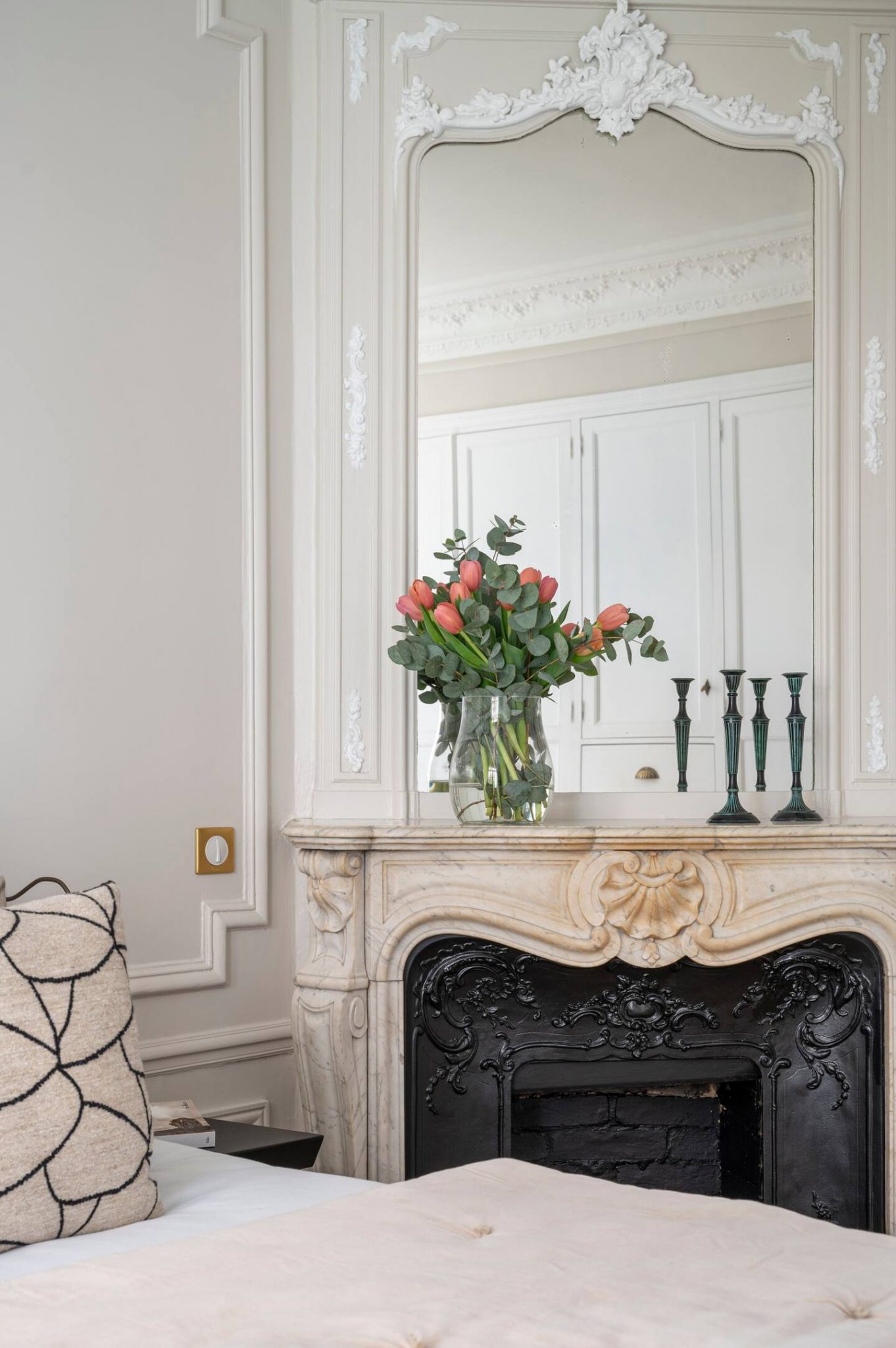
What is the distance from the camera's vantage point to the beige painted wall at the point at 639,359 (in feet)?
9.43

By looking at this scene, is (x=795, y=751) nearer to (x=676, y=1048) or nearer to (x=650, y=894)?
(x=650, y=894)

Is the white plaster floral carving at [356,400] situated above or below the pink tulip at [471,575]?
above

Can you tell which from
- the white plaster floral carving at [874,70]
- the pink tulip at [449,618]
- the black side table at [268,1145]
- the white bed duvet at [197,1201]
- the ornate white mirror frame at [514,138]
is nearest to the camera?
the white bed duvet at [197,1201]

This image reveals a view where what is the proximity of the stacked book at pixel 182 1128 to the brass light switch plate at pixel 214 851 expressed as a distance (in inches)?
22.3

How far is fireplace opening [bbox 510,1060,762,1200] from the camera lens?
2.71 m

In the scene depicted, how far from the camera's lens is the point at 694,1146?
2.86 m

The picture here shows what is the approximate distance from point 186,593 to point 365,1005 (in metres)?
0.95

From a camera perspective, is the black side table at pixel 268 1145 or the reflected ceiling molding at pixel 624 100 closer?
the black side table at pixel 268 1145

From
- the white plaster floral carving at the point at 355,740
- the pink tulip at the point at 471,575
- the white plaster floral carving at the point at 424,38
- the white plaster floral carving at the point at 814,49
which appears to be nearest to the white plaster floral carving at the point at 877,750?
the pink tulip at the point at 471,575

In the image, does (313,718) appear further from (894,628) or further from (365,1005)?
(894,628)

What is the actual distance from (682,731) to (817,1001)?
2.14ft

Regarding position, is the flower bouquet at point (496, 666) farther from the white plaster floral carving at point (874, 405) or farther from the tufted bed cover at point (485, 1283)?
the tufted bed cover at point (485, 1283)

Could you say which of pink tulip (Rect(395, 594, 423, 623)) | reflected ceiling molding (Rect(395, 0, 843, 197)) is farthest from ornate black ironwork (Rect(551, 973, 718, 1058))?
reflected ceiling molding (Rect(395, 0, 843, 197))

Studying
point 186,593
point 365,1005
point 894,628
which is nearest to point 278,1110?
point 365,1005
